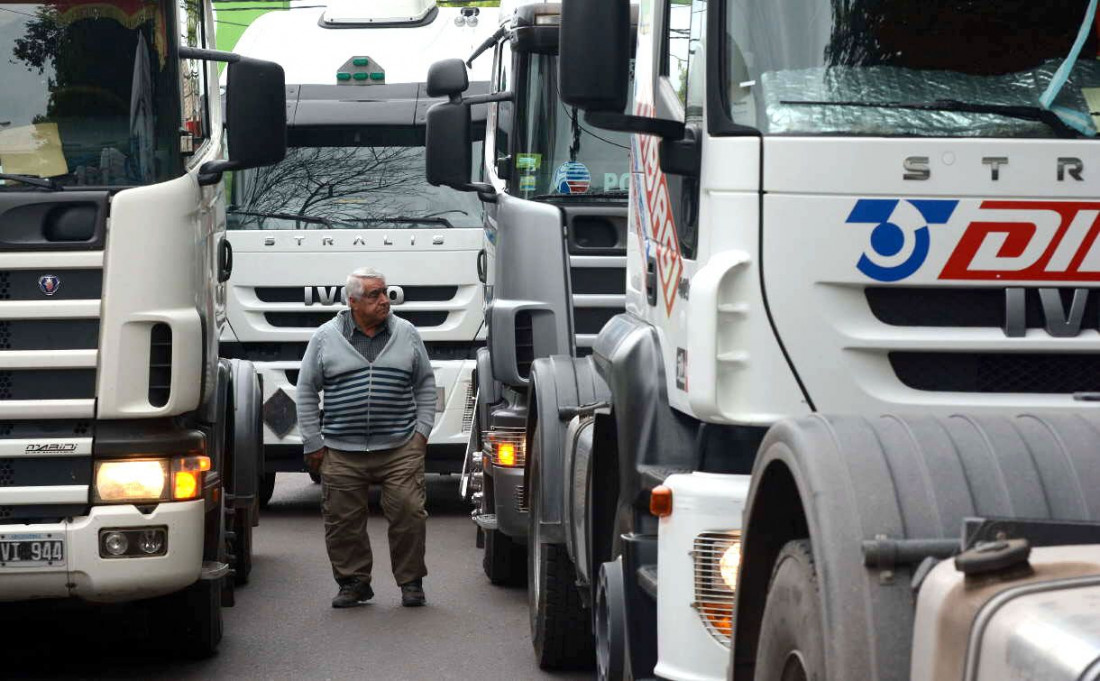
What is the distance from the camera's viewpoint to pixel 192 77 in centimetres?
802

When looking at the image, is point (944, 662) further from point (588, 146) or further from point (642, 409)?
point (588, 146)

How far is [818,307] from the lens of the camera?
4.86 metres

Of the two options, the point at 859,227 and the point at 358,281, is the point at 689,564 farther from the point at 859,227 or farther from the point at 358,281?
the point at 358,281

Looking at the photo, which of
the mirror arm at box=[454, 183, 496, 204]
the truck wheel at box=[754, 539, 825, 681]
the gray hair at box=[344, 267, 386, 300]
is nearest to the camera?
the truck wheel at box=[754, 539, 825, 681]

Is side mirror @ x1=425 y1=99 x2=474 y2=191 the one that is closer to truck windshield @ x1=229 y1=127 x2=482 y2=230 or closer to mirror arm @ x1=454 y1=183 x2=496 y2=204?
mirror arm @ x1=454 y1=183 x2=496 y2=204

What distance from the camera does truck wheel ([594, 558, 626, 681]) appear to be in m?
5.73

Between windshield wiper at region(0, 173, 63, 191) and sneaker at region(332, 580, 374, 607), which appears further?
sneaker at region(332, 580, 374, 607)

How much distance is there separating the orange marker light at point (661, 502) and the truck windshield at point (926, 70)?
105 cm

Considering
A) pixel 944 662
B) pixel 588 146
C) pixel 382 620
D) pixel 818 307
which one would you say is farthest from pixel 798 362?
pixel 382 620

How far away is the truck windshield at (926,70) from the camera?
192 inches

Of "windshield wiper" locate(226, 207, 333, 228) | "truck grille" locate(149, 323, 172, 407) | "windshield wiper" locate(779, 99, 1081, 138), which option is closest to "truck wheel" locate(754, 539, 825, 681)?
"windshield wiper" locate(779, 99, 1081, 138)

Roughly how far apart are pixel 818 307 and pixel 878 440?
1380 mm

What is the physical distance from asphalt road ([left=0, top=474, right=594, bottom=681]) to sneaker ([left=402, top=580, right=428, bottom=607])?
8cm

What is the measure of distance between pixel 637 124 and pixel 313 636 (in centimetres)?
467
